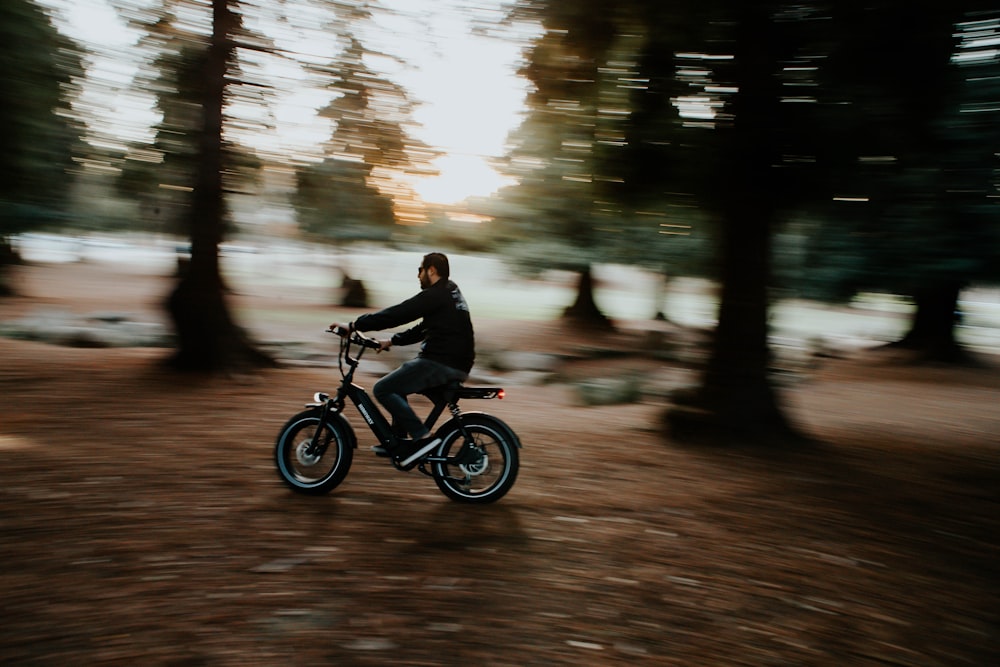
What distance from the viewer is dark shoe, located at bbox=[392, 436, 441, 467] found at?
6.12 meters

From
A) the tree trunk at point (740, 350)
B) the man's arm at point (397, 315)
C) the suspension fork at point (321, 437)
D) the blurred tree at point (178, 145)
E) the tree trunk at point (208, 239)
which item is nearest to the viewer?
the man's arm at point (397, 315)

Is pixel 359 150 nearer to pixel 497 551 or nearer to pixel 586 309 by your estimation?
pixel 497 551

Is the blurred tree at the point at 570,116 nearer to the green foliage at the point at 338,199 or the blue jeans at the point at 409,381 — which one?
the green foliage at the point at 338,199

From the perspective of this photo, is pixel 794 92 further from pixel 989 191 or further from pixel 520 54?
pixel 520 54

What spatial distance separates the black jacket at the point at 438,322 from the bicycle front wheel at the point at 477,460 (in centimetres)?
49

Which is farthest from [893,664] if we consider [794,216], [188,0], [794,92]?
[188,0]

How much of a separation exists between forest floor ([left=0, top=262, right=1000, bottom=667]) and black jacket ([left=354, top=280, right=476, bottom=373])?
124cm

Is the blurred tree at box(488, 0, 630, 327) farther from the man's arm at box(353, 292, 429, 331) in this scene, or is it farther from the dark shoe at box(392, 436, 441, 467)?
the dark shoe at box(392, 436, 441, 467)

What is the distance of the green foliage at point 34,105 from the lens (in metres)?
12.1

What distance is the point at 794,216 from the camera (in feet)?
31.5

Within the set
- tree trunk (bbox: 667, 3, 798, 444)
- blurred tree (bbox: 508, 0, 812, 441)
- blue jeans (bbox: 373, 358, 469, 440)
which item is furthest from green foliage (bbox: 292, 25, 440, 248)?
blue jeans (bbox: 373, 358, 469, 440)

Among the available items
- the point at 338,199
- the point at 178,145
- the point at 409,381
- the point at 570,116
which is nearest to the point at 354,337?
the point at 409,381

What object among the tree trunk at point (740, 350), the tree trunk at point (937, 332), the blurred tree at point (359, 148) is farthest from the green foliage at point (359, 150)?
the tree trunk at point (937, 332)

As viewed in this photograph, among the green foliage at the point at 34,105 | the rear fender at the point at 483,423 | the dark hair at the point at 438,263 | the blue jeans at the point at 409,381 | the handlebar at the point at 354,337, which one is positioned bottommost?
the rear fender at the point at 483,423
